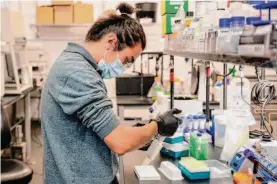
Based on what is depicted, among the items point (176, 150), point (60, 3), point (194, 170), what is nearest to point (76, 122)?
point (194, 170)

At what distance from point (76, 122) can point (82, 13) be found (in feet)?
12.4

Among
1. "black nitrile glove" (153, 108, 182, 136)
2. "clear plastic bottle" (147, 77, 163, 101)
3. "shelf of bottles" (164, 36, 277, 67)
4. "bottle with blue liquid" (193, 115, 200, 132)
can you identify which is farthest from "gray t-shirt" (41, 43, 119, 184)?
"clear plastic bottle" (147, 77, 163, 101)

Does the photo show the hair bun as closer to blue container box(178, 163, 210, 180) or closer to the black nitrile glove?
the black nitrile glove

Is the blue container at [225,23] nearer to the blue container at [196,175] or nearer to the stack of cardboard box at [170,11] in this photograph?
the blue container at [196,175]

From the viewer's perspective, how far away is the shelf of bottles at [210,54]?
3.00 feet

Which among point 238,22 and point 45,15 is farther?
point 45,15

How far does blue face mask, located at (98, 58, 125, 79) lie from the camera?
1713mm

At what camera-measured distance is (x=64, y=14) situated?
512 cm

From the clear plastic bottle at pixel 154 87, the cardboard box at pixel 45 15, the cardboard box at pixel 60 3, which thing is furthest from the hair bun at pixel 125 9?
the cardboard box at pixel 45 15

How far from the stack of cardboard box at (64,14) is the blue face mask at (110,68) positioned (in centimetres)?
352

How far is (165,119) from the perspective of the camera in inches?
72.1

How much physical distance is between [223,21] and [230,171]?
75cm

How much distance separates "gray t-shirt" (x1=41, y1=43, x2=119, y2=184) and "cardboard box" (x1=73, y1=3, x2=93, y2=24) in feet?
11.8

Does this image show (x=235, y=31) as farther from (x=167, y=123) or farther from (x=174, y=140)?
(x=174, y=140)
